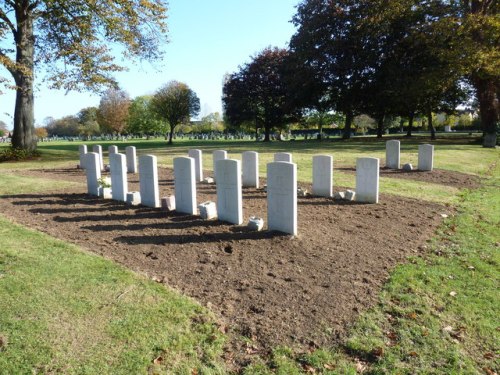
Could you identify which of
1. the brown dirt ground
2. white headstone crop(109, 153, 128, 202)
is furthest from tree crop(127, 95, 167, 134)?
the brown dirt ground

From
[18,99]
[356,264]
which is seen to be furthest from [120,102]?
[356,264]

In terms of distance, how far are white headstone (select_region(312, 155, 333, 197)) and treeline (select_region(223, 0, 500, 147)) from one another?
19.7 m

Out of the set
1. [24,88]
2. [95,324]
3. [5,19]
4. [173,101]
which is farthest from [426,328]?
[173,101]

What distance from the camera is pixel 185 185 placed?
760 cm

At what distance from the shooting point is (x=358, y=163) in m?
9.11

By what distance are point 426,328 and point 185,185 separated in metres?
5.06

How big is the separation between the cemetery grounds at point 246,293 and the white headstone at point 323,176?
4.93 ft

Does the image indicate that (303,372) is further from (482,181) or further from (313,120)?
(313,120)

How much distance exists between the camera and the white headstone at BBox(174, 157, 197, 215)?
7.54m

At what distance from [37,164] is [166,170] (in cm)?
749

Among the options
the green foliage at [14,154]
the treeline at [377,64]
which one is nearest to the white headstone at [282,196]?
the green foliage at [14,154]

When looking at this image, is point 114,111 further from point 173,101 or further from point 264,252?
point 264,252

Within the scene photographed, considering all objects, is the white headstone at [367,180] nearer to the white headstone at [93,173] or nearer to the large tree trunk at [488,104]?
the white headstone at [93,173]

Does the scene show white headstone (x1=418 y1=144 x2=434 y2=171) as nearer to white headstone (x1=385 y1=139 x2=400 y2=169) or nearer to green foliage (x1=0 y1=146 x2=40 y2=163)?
white headstone (x1=385 y1=139 x2=400 y2=169)
